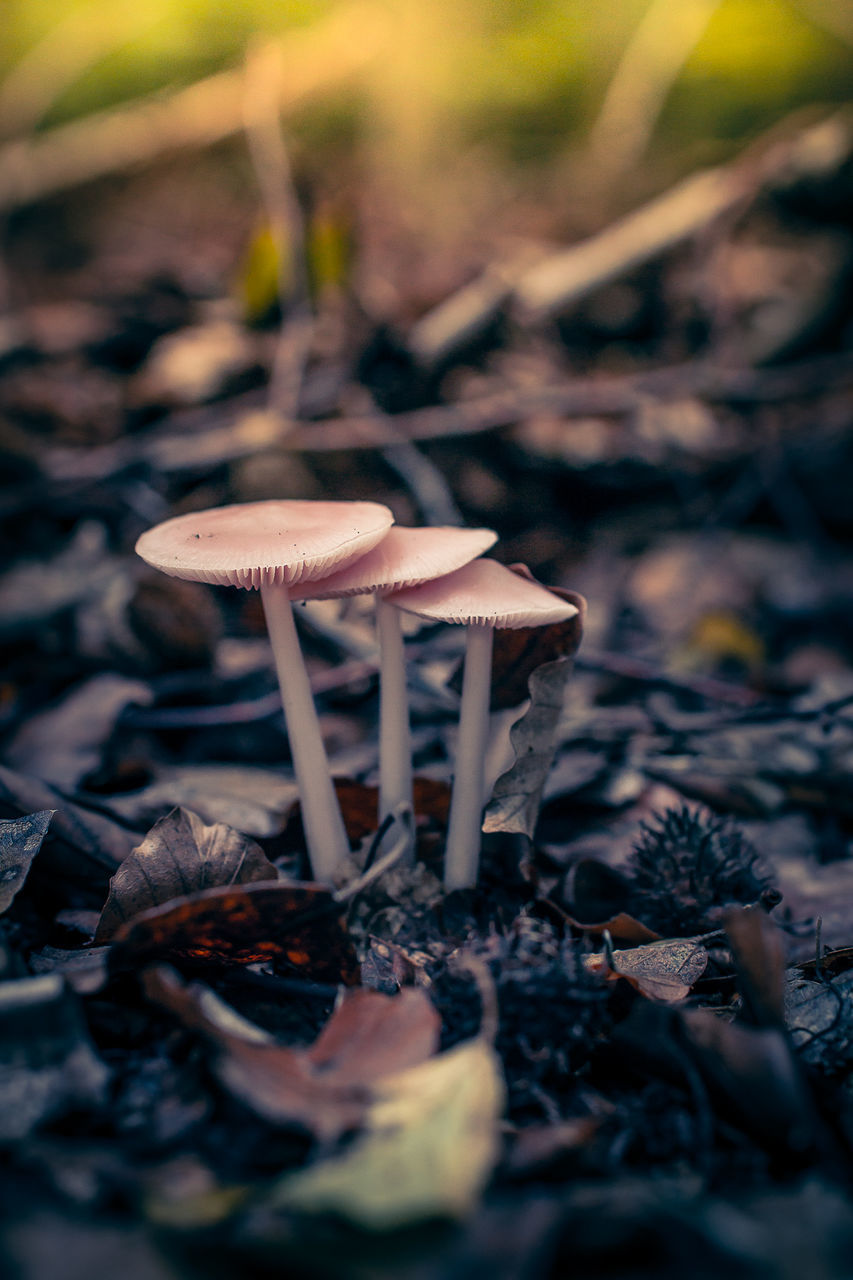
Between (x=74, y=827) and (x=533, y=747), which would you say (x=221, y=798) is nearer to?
(x=74, y=827)

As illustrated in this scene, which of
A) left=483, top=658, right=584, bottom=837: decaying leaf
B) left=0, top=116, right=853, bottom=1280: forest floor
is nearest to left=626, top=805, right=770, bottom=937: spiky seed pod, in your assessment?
left=0, top=116, right=853, bottom=1280: forest floor

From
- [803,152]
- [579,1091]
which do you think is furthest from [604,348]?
[579,1091]

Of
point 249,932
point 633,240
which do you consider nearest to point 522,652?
point 249,932

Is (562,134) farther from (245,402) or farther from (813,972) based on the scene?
(813,972)

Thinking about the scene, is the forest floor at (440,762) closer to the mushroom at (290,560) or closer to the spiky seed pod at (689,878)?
the spiky seed pod at (689,878)

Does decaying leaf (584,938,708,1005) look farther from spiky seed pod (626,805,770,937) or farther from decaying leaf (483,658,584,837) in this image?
decaying leaf (483,658,584,837)

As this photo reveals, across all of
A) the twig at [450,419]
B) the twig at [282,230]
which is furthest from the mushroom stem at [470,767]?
the twig at [282,230]
